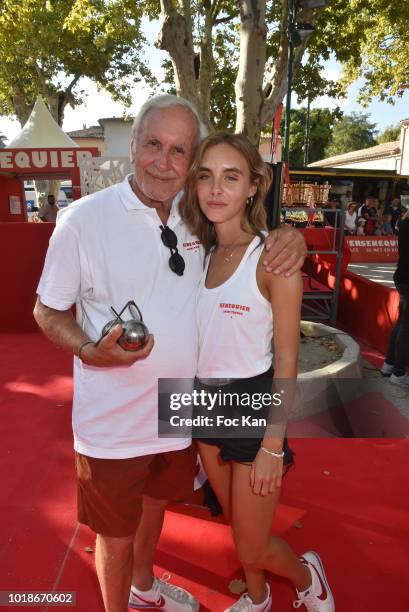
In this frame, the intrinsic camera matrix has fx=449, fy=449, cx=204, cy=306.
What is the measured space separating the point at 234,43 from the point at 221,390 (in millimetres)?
14084

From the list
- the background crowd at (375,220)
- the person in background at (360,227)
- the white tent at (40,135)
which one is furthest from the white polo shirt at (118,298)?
the person in background at (360,227)

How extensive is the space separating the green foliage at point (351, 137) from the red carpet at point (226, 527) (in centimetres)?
8252

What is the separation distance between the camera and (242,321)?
62.6 inches

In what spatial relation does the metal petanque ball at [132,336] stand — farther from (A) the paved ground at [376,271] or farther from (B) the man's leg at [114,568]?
(A) the paved ground at [376,271]

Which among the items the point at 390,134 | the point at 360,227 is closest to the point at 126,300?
the point at 360,227

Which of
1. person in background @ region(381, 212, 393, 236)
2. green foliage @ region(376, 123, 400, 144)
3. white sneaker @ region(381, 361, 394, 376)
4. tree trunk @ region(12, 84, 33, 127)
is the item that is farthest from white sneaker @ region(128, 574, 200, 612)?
green foliage @ region(376, 123, 400, 144)

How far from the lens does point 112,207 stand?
5.08ft

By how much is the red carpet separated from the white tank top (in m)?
1.23

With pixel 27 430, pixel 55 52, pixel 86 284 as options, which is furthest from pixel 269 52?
pixel 55 52

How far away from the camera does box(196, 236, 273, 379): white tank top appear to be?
5.18 ft

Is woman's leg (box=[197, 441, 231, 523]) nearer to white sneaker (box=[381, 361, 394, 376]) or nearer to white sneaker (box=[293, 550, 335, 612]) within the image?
white sneaker (box=[293, 550, 335, 612])

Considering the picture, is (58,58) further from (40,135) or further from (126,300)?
(126,300)

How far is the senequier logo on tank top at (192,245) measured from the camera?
169 centimetres

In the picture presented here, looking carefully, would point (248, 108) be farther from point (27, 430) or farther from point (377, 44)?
point (377, 44)
